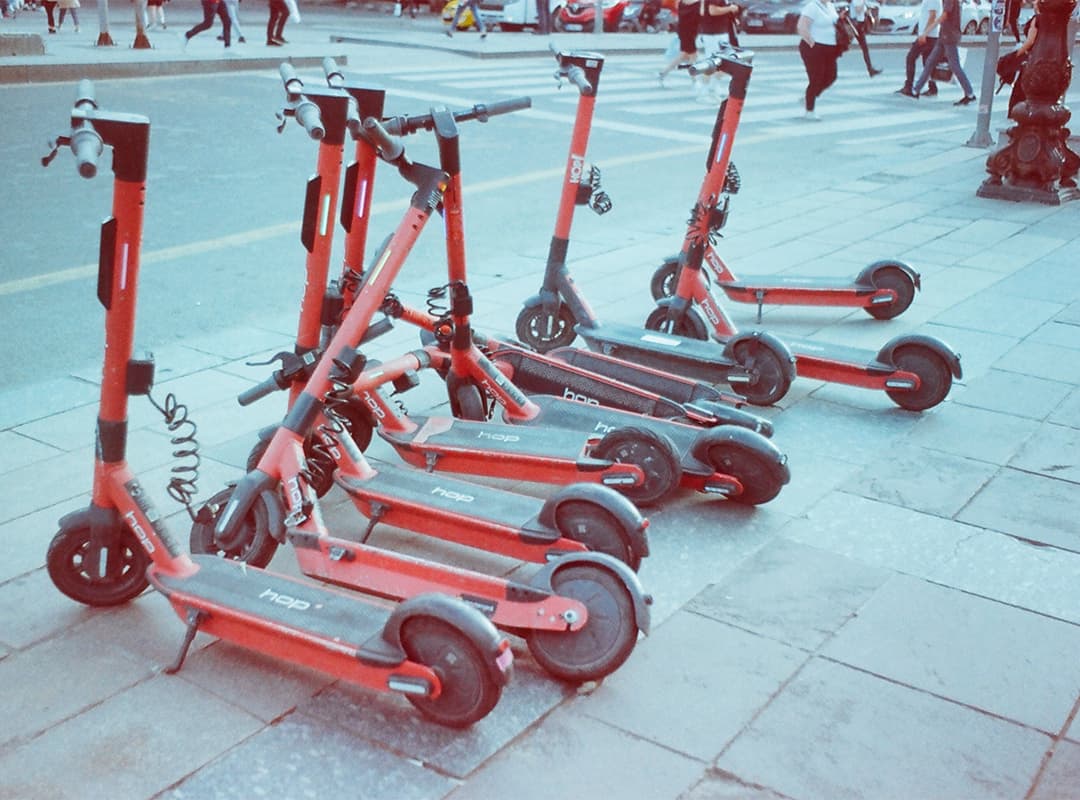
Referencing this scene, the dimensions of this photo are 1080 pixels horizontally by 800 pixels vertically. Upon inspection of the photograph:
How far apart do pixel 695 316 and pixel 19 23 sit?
2252cm

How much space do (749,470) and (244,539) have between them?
1.75 metres

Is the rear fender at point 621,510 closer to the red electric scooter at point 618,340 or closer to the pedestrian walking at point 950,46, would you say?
the red electric scooter at point 618,340

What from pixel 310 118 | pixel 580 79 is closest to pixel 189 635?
pixel 310 118

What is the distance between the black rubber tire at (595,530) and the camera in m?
3.72

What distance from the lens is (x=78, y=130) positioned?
3.10 m

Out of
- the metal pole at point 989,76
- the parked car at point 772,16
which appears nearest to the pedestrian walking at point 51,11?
the metal pole at point 989,76

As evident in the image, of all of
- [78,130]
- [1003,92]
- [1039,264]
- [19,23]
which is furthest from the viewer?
[19,23]

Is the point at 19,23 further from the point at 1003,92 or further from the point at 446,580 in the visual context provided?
the point at 446,580

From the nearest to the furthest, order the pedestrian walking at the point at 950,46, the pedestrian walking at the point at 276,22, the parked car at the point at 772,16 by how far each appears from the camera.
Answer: the pedestrian walking at the point at 950,46
the pedestrian walking at the point at 276,22
the parked car at the point at 772,16

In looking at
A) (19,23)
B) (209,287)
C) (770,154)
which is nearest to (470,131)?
(770,154)

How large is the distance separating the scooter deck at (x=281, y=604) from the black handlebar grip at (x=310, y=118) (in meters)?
1.27

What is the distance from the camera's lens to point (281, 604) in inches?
132

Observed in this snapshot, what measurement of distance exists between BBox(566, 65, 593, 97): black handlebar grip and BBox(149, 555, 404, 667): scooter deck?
3.08 metres

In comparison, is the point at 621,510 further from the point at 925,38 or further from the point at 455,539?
the point at 925,38
